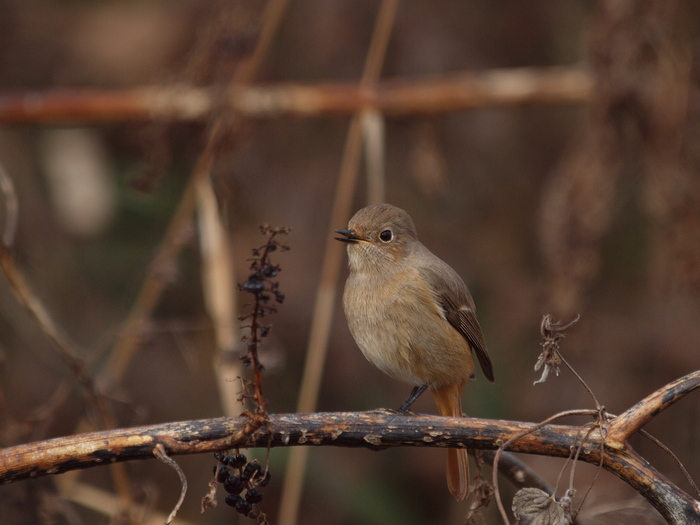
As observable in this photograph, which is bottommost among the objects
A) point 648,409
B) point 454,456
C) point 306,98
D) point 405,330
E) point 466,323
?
point 648,409

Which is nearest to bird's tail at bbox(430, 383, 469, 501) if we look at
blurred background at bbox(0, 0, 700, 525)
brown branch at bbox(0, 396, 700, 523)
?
blurred background at bbox(0, 0, 700, 525)

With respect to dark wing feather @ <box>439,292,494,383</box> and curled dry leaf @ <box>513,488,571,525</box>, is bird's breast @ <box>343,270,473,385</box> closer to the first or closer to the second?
dark wing feather @ <box>439,292,494,383</box>

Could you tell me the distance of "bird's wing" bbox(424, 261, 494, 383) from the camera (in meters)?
3.93

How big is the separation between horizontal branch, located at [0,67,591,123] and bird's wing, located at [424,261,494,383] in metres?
1.34

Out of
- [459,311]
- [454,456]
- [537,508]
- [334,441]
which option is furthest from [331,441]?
[459,311]

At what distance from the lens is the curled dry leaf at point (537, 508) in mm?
2137

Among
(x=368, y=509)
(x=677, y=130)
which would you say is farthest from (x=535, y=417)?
(x=677, y=130)

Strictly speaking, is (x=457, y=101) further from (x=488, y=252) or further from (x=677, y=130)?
(x=488, y=252)

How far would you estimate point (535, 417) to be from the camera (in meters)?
5.50

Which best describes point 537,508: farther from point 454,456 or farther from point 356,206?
point 356,206

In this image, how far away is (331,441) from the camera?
241 centimetres

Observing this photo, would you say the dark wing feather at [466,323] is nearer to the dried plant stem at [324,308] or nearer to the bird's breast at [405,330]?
the bird's breast at [405,330]

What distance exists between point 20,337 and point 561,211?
3.83 metres

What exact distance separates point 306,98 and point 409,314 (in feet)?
5.85
